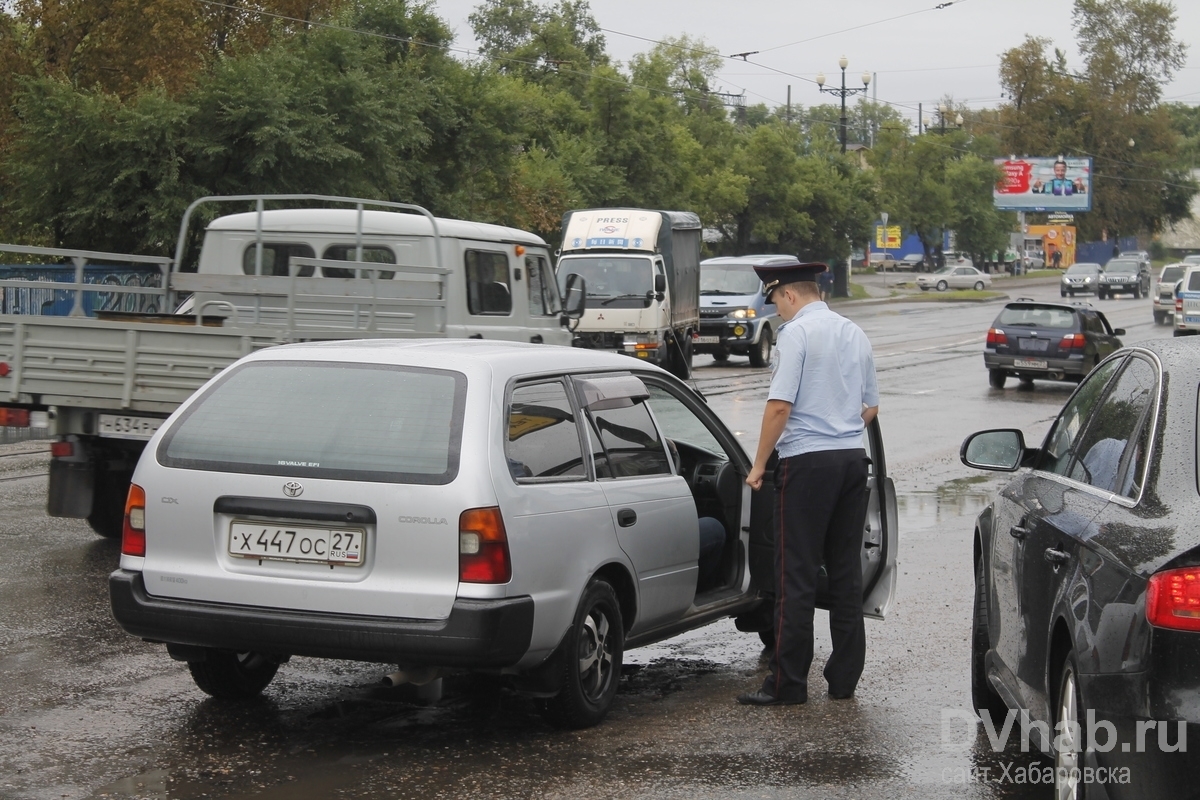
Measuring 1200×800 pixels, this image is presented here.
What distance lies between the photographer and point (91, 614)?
25.0 ft

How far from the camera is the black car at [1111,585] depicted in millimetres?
3369

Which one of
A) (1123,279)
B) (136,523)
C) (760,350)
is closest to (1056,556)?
(136,523)

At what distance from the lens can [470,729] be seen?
564cm

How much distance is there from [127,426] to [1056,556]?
6291mm

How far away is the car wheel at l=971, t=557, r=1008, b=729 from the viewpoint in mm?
5578

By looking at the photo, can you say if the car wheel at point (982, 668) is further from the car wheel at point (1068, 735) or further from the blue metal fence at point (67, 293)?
the blue metal fence at point (67, 293)

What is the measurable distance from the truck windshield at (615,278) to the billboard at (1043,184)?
243 feet

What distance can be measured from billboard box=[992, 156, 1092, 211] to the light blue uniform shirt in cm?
9305

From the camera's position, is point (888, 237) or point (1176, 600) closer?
point (1176, 600)

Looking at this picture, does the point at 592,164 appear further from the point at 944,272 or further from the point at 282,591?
the point at 282,591

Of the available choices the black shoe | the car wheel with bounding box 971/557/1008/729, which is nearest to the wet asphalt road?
the black shoe

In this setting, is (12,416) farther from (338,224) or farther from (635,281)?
(635,281)

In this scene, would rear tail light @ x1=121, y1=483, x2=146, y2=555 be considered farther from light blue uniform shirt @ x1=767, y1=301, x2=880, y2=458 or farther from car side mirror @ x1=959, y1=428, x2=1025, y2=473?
car side mirror @ x1=959, y1=428, x2=1025, y2=473

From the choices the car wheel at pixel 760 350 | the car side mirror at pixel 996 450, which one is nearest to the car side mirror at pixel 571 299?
the car side mirror at pixel 996 450
